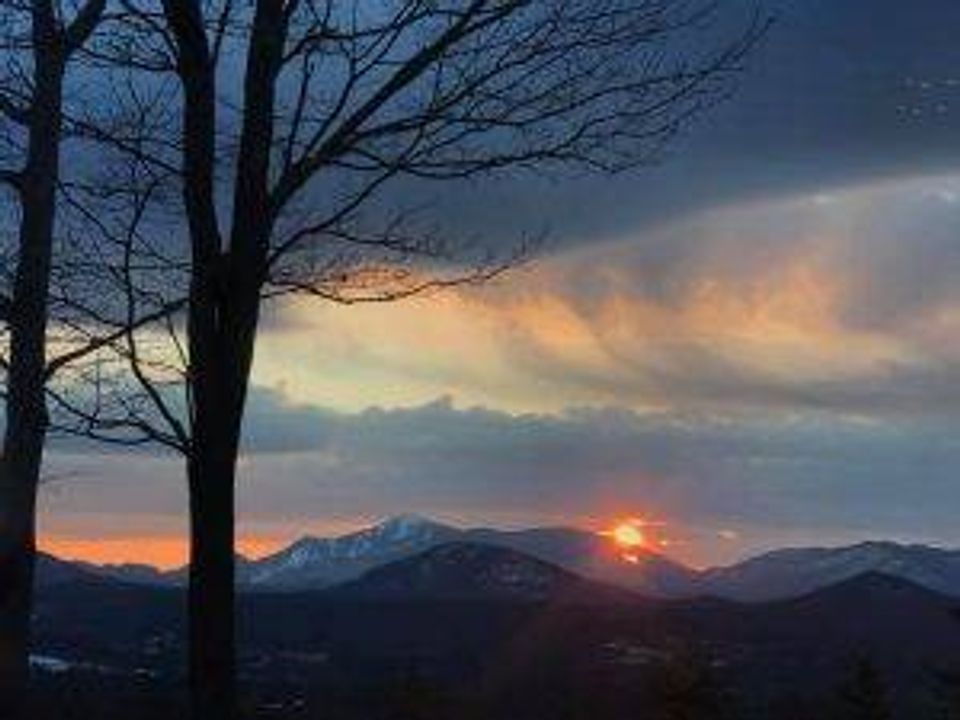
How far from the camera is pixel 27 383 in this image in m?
13.2

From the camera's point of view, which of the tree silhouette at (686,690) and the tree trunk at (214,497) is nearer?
the tree trunk at (214,497)

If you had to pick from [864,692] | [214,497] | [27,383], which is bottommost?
[214,497]

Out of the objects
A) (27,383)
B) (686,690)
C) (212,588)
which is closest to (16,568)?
(27,383)

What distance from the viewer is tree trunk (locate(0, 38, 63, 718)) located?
41.7 ft

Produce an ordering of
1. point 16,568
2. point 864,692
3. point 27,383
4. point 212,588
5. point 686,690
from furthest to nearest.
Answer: point 864,692 < point 686,690 < point 27,383 < point 16,568 < point 212,588

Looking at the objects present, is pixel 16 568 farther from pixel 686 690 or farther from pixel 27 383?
pixel 686 690

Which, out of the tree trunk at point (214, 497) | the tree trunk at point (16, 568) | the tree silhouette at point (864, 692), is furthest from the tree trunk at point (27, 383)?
the tree silhouette at point (864, 692)

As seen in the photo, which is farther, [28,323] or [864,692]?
[864,692]

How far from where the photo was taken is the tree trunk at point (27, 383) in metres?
12.7

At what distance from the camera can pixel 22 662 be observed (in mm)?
12742

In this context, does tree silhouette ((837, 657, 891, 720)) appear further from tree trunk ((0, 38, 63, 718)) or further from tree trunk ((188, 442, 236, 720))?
tree trunk ((188, 442, 236, 720))

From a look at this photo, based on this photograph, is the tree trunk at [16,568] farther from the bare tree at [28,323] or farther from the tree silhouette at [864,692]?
the tree silhouette at [864,692]

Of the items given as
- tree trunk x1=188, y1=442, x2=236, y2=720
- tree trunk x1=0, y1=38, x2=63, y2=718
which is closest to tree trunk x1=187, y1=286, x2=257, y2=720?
tree trunk x1=188, y1=442, x2=236, y2=720

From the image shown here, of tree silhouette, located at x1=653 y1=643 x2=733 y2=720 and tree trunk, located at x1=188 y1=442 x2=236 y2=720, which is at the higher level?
tree silhouette, located at x1=653 y1=643 x2=733 y2=720
